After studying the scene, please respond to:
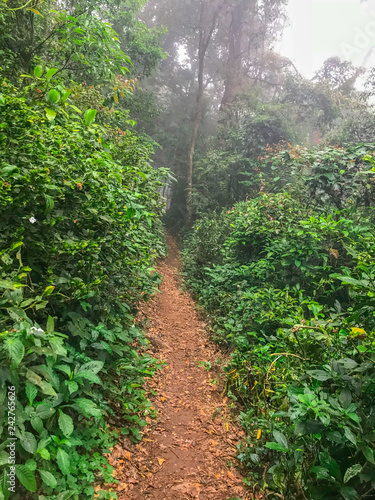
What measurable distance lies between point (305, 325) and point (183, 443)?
1.89 m

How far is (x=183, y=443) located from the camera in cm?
303

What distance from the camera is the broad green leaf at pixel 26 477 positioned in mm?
1554

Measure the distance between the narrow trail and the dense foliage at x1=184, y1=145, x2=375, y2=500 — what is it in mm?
271

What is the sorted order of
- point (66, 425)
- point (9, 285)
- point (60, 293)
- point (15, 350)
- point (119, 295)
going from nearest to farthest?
point (15, 350), point (9, 285), point (66, 425), point (60, 293), point (119, 295)

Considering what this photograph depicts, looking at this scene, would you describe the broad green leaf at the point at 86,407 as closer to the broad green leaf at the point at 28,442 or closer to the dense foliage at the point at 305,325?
the broad green leaf at the point at 28,442

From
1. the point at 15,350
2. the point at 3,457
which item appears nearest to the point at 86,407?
the point at 3,457

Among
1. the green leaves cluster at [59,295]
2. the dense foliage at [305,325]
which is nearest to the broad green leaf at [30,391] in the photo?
the green leaves cluster at [59,295]

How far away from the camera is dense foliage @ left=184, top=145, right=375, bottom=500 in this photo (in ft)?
5.84

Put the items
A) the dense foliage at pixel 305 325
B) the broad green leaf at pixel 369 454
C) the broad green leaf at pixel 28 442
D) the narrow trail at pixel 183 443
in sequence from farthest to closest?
the narrow trail at pixel 183 443 < the dense foliage at pixel 305 325 < the broad green leaf at pixel 28 442 < the broad green leaf at pixel 369 454

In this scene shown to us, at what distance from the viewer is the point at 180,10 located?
1736 centimetres

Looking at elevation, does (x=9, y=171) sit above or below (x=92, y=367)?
above

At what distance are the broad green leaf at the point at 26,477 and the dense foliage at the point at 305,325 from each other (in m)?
1.63

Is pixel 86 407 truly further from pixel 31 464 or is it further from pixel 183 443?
pixel 183 443

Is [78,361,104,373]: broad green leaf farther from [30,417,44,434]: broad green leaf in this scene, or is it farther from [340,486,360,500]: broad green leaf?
[340,486,360,500]: broad green leaf
